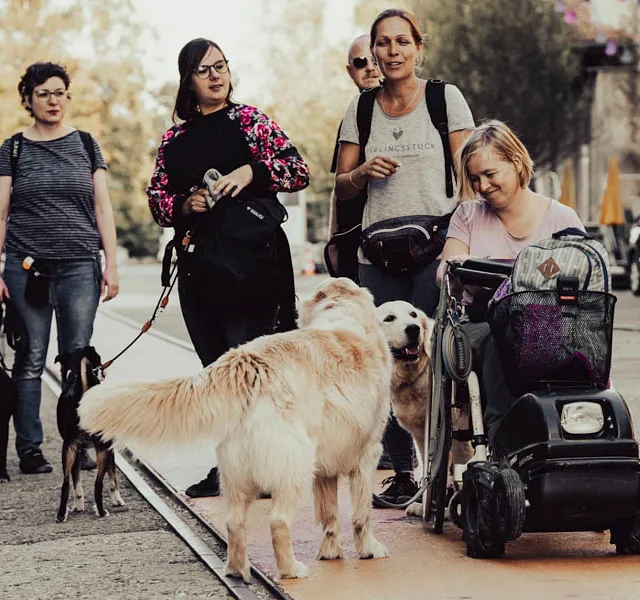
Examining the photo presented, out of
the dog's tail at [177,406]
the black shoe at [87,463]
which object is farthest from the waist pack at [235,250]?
the black shoe at [87,463]

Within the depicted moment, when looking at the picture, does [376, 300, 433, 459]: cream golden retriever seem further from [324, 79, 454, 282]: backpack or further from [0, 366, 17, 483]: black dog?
[0, 366, 17, 483]: black dog

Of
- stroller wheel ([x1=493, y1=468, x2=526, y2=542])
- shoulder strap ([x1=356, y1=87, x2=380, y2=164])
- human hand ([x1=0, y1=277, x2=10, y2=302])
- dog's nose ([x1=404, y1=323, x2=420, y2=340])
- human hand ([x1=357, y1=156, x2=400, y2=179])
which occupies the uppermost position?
shoulder strap ([x1=356, y1=87, x2=380, y2=164])

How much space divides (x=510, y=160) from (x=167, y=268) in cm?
190

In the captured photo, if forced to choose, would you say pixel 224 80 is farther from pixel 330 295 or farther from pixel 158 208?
pixel 330 295

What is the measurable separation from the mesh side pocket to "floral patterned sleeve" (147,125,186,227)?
6.86ft

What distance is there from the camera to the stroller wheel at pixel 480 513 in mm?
4988

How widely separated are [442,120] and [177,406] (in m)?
2.31

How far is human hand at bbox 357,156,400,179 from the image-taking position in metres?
6.24

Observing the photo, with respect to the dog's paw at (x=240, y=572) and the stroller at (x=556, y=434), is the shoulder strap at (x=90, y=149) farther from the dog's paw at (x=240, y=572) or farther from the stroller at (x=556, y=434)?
the dog's paw at (x=240, y=572)

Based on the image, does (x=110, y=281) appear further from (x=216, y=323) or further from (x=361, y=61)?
(x=361, y=61)

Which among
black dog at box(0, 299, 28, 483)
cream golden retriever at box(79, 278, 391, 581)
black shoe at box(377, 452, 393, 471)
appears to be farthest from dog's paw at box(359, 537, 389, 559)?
black dog at box(0, 299, 28, 483)

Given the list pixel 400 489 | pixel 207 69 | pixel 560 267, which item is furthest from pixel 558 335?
pixel 207 69

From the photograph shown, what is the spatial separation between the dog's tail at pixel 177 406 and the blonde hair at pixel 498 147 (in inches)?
52.3

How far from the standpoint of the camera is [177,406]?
4727 mm
